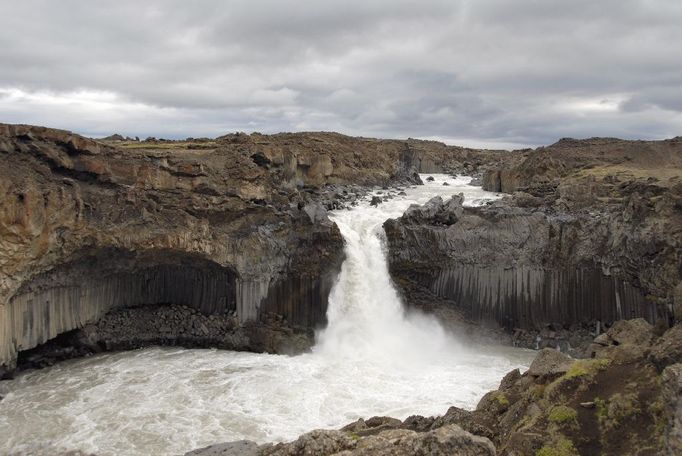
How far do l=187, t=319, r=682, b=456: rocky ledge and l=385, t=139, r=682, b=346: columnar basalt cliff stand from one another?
1367 centimetres

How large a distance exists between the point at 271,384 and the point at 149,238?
926 cm

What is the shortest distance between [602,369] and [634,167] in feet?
110

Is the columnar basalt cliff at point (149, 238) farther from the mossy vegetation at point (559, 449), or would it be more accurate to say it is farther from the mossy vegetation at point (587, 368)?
the mossy vegetation at point (559, 449)

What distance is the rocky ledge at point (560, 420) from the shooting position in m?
8.45

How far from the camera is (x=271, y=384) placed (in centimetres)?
2278

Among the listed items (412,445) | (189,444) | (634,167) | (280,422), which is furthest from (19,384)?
(634,167)

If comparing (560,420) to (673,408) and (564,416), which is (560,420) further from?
(673,408)

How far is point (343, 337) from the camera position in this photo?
2803cm

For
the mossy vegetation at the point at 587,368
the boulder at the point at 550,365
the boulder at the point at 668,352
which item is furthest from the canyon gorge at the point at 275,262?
the boulder at the point at 668,352

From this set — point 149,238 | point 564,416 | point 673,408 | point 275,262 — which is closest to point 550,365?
point 564,416

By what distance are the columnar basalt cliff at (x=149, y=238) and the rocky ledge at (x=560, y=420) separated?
1387cm

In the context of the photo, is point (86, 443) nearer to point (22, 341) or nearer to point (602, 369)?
point (22, 341)

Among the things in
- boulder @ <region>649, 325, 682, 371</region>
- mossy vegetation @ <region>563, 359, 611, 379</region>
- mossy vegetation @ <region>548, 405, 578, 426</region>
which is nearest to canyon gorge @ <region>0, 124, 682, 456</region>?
mossy vegetation @ <region>563, 359, 611, 379</region>

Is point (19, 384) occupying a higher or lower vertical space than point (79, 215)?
lower
